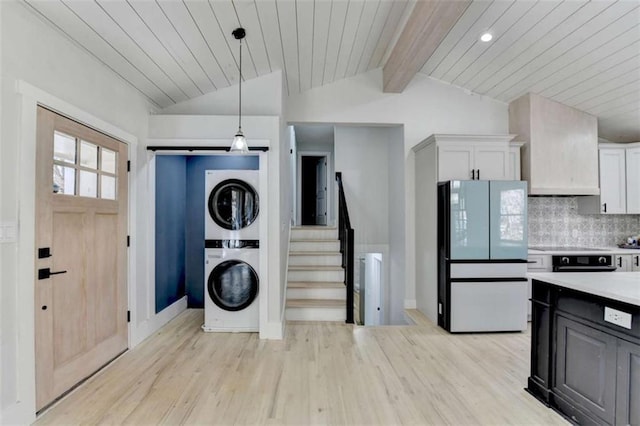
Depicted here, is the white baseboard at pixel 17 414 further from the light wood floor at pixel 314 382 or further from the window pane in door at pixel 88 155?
the window pane in door at pixel 88 155

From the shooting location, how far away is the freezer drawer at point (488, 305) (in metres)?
3.83

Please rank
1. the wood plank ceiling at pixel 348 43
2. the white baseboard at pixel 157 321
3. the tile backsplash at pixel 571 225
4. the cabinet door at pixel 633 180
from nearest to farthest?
the wood plank ceiling at pixel 348 43, the white baseboard at pixel 157 321, the cabinet door at pixel 633 180, the tile backsplash at pixel 571 225

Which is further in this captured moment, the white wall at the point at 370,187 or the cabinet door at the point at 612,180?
the white wall at the point at 370,187

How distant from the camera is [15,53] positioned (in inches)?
80.6

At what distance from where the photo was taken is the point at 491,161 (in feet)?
13.5

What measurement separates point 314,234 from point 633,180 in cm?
464

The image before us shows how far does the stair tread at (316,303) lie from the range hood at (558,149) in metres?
2.91

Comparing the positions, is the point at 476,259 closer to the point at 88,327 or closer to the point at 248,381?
the point at 248,381

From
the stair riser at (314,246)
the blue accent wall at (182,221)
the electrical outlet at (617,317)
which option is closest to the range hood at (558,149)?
the electrical outlet at (617,317)

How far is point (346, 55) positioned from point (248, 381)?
366 centimetres

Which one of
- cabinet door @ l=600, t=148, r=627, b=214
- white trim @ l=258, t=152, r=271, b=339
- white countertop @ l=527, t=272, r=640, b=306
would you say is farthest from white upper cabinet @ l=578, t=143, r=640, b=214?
white trim @ l=258, t=152, r=271, b=339

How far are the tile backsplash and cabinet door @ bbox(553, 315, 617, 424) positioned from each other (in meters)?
2.89

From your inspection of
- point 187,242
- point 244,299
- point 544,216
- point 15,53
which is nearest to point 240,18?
point 15,53

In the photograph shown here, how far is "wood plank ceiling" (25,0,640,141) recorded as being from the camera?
8.29 feet
